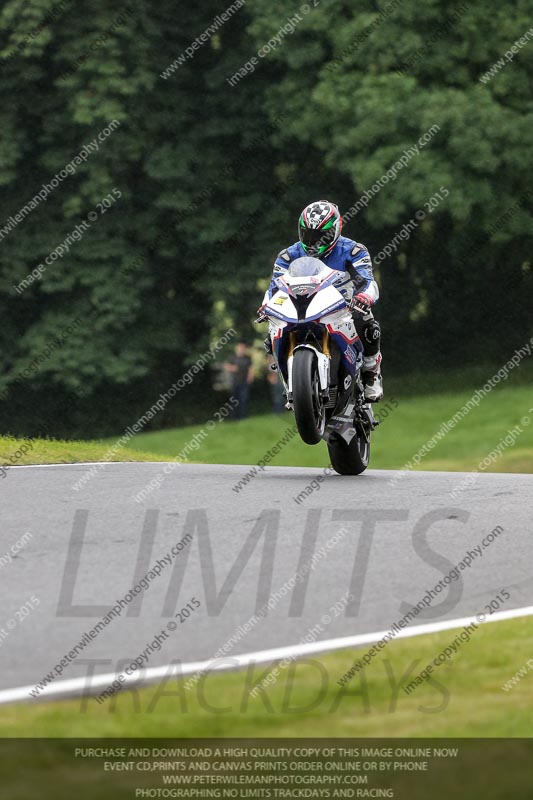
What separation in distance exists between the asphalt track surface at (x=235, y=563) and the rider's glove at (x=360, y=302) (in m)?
1.42

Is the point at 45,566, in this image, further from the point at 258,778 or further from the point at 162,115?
the point at 162,115

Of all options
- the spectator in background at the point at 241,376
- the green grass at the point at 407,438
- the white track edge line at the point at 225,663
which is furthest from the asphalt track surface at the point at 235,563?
the spectator in background at the point at 241,376

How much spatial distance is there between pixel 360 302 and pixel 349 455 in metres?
1.50

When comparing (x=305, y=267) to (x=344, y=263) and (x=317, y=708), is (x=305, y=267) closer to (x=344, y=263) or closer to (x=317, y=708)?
(x=344, y=263)

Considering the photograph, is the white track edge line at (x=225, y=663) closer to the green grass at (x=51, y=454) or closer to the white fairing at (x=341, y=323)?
the white fairing at (x=341, y=323)

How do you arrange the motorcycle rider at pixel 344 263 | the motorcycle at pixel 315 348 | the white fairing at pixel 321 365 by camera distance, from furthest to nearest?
the motorcycle rider at pixel 344 263 < the white fairing at pixel 321 365 < the motorcycle at pixel 315 348

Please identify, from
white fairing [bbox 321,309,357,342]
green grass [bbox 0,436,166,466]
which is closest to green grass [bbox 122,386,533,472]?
green grass [bbox 0,436,166,466]

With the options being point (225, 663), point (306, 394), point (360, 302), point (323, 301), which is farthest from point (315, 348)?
point (225, 663)

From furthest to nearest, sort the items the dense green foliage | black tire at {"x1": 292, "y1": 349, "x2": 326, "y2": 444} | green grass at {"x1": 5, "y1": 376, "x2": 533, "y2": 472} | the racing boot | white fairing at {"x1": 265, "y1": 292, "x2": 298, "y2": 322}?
the dense green foliage < green grass at {"x1": 5, "y1": 376, "x2": 533, "y2": 472} < the racing boot < white fairing at {"x1": 265, "y1": 292, "x2": 298, "y2": 322} < black tire at {"x1": 292, "y1": 349, "x2": 326, "y2": 444}

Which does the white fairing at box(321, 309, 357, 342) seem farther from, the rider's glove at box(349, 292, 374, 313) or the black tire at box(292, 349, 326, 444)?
the black tire at box(292, 349, 326, 444)

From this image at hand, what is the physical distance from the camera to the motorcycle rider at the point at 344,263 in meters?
11.7

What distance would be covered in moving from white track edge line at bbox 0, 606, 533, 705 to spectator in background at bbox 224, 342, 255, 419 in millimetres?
24013

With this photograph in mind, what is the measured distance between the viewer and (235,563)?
8.21m

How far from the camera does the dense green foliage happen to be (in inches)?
1227
